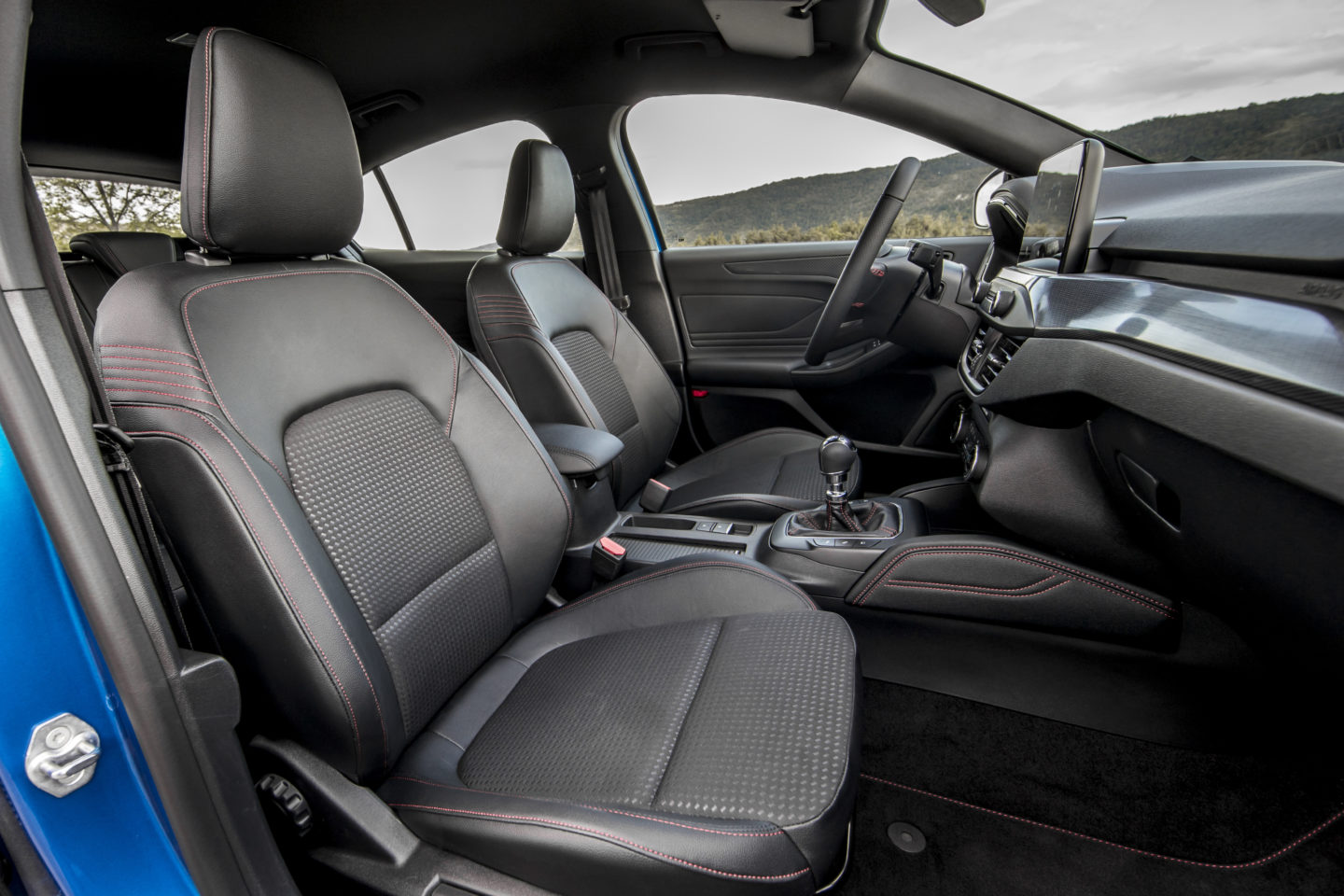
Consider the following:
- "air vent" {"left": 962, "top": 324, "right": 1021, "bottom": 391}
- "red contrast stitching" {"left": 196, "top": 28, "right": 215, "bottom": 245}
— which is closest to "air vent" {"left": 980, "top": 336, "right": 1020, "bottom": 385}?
"air vent" {"left": 962, "top": 324, "right": 1021, "bottom": 391}

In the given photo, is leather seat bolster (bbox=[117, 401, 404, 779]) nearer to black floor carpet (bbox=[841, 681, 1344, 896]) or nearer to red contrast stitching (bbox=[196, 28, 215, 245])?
red contrast stitching (bbox=[196, 28, 215, 245])

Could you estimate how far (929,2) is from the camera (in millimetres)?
1667

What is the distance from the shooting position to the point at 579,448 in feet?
5.43

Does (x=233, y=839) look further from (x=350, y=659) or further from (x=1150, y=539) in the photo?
(x=1150, y=539)

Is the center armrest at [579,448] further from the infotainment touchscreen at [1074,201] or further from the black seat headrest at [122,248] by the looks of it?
the black seat headrest at [122,248]

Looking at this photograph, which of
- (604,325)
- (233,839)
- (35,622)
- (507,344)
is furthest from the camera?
(604,325)

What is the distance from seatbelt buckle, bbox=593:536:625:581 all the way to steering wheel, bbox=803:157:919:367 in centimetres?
76

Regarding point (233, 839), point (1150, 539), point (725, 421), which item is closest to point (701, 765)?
point (233, 839)

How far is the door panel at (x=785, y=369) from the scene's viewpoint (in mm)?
2389

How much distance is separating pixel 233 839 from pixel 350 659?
8.5 inches

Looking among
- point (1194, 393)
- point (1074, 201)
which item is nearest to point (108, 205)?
point (1074, 201)

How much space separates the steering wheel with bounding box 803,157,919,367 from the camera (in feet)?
5.06

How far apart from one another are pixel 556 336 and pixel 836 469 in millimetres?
922

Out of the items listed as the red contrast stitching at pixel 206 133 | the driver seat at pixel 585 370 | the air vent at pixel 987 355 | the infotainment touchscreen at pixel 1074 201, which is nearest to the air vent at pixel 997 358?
the air vent at pixel 987 355
